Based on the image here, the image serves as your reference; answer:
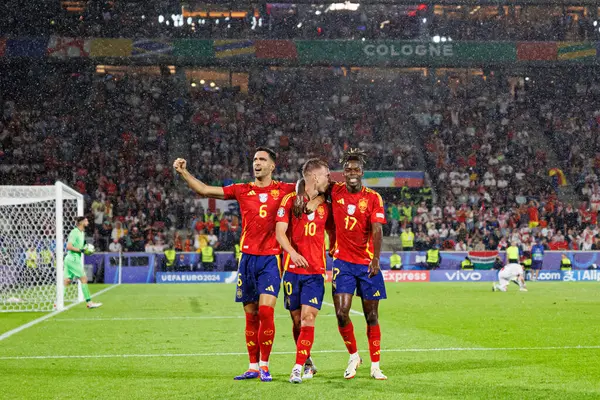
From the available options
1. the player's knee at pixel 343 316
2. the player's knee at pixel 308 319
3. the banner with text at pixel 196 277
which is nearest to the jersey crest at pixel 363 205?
the player's knee at pixel 343 316

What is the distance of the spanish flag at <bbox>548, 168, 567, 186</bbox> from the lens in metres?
40.2

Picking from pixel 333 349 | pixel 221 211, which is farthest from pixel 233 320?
pixel 221 211

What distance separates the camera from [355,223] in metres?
8.37

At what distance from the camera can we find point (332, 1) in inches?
1391

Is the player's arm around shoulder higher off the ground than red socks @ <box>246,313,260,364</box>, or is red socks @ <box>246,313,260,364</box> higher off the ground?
the player's arm around shoulder

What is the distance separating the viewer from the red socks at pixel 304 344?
797 centimetres

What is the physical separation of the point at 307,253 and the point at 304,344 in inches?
33.9

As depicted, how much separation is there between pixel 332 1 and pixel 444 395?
29.8 metres

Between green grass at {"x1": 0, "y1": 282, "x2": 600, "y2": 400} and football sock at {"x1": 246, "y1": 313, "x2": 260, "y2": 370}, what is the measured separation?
0.95 feet

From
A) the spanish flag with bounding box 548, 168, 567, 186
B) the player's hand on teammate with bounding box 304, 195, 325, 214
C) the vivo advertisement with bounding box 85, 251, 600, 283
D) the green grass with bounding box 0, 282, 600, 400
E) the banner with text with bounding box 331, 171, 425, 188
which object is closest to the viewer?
the green grass with bounding box 0, 282, 600, 400

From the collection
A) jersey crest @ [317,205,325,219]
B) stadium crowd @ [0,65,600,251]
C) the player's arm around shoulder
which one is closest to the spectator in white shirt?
stadium crowd @ [0,65,600,251]

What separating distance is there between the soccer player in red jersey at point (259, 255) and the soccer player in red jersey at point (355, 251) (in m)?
0.56

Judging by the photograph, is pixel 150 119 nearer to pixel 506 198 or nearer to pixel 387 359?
Answer: pixel 506 198

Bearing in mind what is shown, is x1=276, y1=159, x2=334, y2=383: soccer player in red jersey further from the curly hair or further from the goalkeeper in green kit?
the goalkeeper in green kit
